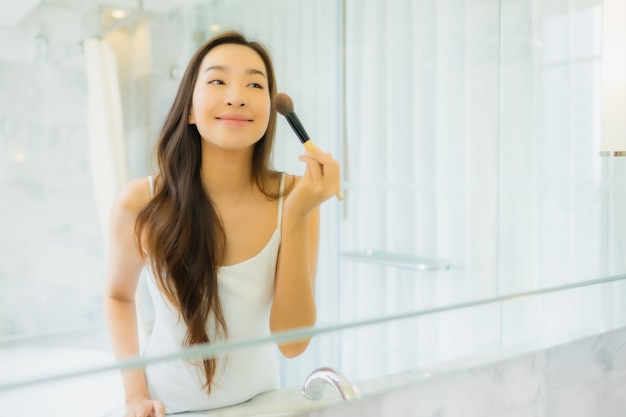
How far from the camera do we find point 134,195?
66 centimetres

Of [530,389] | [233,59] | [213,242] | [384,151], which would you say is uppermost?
[233,59]

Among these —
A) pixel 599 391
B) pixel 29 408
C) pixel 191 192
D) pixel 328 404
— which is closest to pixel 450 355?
pixel 328 404

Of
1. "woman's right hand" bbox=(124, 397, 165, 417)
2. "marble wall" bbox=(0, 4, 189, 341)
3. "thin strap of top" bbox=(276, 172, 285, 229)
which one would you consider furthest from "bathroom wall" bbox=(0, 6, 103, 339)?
"thin strap of top" bbox=(276, 172, 285, 229)

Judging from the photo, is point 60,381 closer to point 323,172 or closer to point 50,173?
point 50,173

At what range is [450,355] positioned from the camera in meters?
0.98

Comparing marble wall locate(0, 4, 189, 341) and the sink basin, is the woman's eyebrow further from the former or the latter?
the sink basin

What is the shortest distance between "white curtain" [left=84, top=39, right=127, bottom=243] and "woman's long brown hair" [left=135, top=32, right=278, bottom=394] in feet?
0.14

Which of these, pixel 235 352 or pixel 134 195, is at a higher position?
pixel 134 195

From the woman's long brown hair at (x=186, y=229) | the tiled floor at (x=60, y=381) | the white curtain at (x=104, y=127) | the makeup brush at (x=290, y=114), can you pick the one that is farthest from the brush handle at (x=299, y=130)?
the tiled floor at (x=60, y=381)

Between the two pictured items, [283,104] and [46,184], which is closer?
[46,184]

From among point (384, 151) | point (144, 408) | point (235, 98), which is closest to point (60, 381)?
point (144, 408)

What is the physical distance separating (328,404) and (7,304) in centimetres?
41

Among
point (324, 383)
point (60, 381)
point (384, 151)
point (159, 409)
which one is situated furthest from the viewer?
point (384, 151)

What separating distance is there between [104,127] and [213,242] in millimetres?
171
